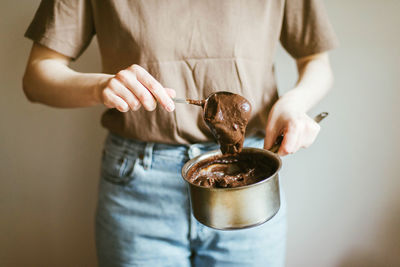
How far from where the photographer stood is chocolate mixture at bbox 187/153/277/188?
75cm

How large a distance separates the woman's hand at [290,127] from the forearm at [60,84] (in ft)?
1.51

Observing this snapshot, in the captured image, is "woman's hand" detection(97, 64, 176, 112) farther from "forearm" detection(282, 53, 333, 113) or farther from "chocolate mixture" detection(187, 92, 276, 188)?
"forearm" detection(282, 53, 333, 113)

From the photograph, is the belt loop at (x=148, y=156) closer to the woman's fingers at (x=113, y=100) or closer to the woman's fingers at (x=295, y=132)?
the woman's fingers at (x=113, y=100)

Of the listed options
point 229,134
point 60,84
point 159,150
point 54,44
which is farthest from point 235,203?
point 54,44

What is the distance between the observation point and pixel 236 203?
2.24 ft

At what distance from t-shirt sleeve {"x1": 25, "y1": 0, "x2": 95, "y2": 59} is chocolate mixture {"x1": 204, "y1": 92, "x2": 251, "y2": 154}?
0.45 metres

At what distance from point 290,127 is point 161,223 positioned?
446 mm

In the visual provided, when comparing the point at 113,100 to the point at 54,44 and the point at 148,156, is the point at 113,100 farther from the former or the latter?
the point at 54,44

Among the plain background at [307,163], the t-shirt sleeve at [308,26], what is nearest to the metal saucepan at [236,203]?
the t-shirt sleeve at [308,26]

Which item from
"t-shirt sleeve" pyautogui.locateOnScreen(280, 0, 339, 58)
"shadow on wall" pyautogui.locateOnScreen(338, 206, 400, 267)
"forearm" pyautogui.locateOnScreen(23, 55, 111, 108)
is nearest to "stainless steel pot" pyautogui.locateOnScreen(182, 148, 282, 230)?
"forearm" pyautogui.locateOnScreen(23, 55, 111, 108)

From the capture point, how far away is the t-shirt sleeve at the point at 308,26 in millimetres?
926

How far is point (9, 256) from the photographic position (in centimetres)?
155

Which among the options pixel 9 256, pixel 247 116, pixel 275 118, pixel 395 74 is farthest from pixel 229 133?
pixel 9 256

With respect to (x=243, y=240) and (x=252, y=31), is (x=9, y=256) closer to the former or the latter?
(x=243, y=240)
